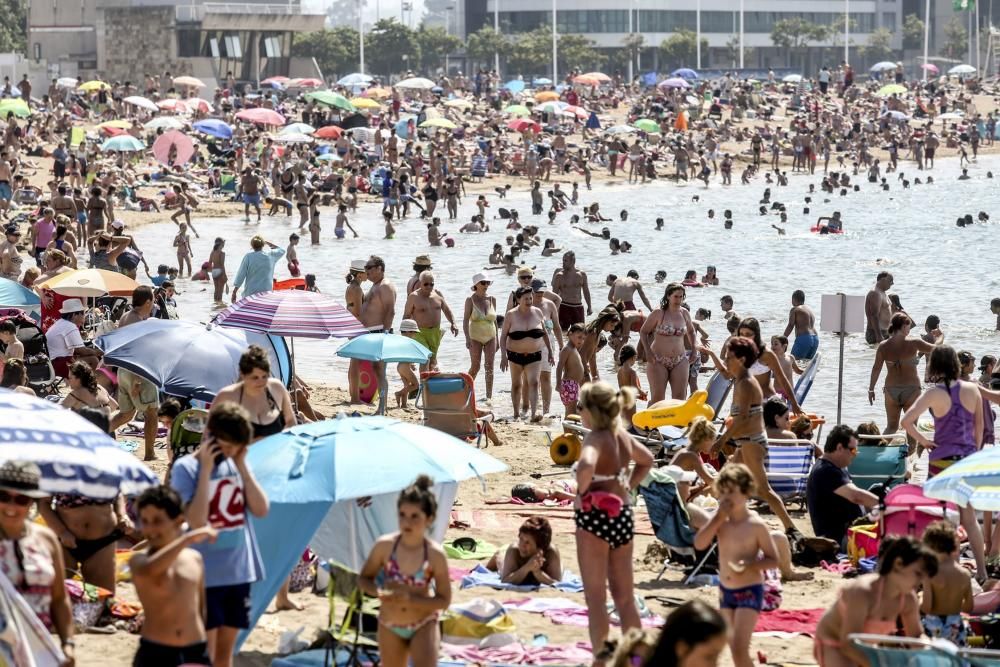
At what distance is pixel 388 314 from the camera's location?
13227 millimetres

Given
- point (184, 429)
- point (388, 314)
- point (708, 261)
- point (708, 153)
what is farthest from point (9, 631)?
point (708, 153)

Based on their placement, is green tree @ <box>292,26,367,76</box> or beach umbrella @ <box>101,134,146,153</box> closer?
beach umbrella @ <box>101,134,146,153</box>

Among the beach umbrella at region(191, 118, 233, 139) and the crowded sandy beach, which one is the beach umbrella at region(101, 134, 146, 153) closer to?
the beach umbrella at region(191, 118, 233, 139)

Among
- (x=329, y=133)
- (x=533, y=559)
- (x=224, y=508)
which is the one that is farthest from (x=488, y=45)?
(x=224, y=508)

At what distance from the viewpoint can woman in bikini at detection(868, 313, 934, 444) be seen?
11.8 metres

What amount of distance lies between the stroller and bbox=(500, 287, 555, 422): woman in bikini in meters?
3.52

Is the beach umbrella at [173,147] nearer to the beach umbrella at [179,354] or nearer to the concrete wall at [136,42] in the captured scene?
the beach umbrella at [179,354]

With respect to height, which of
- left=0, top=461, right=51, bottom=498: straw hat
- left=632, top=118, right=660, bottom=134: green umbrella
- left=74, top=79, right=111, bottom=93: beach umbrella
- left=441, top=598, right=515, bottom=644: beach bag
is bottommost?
left=441, top=598, right=515, bottom=644: beach bag

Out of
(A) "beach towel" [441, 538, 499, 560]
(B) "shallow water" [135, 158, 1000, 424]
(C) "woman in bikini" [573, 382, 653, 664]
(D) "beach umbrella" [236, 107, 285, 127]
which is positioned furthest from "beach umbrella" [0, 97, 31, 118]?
(C) "woman in bikini" [573, 382, 653, 664]

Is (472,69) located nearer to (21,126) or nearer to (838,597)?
(21,126)

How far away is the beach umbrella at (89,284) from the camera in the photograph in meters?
12.2

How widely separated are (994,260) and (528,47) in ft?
161

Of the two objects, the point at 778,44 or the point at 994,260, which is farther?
the point at 778,44

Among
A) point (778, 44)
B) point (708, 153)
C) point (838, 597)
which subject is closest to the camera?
point (838, 597)
